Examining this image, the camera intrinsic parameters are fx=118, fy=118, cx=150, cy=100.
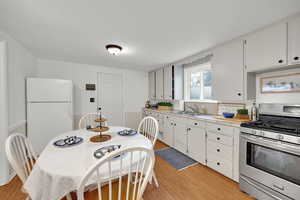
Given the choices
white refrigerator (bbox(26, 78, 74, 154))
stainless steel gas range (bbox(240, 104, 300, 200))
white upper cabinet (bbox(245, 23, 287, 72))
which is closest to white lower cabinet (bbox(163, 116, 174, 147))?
stainless steel gas range (bbox(240, 104, 300, 200))

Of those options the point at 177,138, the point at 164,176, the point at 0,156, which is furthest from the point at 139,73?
the point at 0,156

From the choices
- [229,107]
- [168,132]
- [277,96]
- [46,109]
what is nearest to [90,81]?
[46,109]

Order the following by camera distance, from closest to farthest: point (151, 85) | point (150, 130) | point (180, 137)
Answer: point (150, 130) → point (180, 137) → point (151, 85)

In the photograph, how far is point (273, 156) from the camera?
51.8 inches

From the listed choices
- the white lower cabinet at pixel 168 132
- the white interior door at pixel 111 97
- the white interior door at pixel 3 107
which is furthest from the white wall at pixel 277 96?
the white interior door at pixel 3 107

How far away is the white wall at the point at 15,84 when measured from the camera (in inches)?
66.4

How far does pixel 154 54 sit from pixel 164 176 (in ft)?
7.76

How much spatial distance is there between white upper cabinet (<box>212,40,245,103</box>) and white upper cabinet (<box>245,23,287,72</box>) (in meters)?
0.11

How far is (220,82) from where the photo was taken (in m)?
2.12

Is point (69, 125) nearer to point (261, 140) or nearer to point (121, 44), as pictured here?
point (121, 44)

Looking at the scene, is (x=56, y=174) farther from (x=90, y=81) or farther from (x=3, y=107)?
(x=90, y=81)

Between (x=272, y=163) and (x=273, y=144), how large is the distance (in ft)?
0.76

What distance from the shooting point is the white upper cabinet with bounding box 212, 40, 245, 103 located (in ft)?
6.08

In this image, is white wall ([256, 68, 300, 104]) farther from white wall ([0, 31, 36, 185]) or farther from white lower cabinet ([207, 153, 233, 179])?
white wall ([0, 31, 36, 185])
